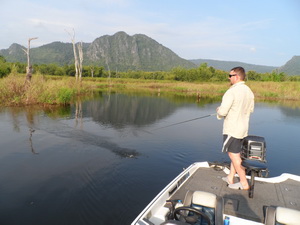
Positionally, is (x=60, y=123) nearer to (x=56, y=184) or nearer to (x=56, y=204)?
(x=56, y=184)

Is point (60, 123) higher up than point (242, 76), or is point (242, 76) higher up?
point (242, 76)

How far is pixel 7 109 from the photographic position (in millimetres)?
14977

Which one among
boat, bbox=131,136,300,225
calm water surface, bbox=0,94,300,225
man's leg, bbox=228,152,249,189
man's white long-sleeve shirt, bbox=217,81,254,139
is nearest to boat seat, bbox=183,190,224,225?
boat, bbox=131,136,300,225

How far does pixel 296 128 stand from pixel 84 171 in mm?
12730

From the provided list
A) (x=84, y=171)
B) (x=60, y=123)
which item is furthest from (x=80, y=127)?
(x=84, y=171)

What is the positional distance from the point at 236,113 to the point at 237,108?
0.10 m

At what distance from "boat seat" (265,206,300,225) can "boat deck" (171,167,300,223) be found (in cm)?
67

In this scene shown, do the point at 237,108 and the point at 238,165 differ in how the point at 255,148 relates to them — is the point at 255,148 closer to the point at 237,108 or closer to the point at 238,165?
the point at 238,165

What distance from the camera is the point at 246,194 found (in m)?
4.29

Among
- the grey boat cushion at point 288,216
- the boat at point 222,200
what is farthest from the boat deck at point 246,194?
the grey boat cushion at point 288,216

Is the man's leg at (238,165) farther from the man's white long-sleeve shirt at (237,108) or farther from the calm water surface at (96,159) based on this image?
the calm water surface at (96,159)

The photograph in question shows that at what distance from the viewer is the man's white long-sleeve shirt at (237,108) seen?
4.18m

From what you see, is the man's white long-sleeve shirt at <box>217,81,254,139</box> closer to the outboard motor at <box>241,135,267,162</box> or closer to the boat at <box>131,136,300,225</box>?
the outboard motor at <box>241,135,267,162</box>

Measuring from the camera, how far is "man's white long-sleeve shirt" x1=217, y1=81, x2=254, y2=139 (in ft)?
13.7
